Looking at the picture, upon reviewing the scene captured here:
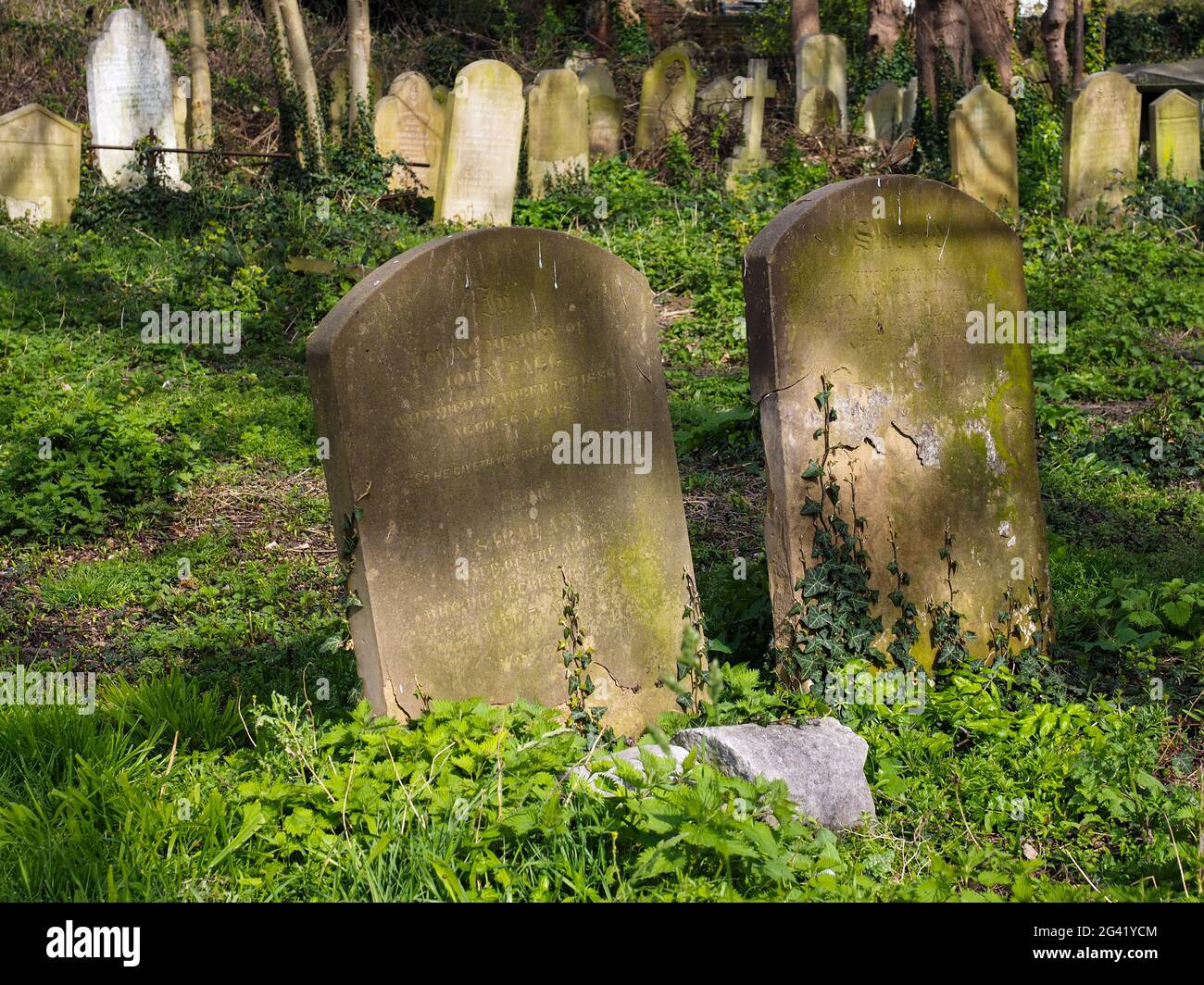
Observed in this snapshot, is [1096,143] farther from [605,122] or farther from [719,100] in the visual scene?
[605,122]

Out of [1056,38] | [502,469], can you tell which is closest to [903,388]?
[502,469]

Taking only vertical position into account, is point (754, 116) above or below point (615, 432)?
above

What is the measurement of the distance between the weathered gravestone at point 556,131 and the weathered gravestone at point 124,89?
11.5 ft

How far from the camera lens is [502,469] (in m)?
4.10

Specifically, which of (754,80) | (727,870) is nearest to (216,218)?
(754,80)

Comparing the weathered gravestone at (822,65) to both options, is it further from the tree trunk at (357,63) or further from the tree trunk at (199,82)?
the tree trunk at (199,82)

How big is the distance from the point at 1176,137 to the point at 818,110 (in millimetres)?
3811

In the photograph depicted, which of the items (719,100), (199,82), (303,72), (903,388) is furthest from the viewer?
(719,100)

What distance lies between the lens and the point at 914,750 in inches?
159

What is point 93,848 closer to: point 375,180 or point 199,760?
point 199,760

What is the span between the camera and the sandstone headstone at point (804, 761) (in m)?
3.50

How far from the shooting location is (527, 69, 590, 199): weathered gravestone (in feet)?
39.8

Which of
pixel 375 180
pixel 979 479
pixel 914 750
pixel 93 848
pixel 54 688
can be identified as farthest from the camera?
pixel 375 180
